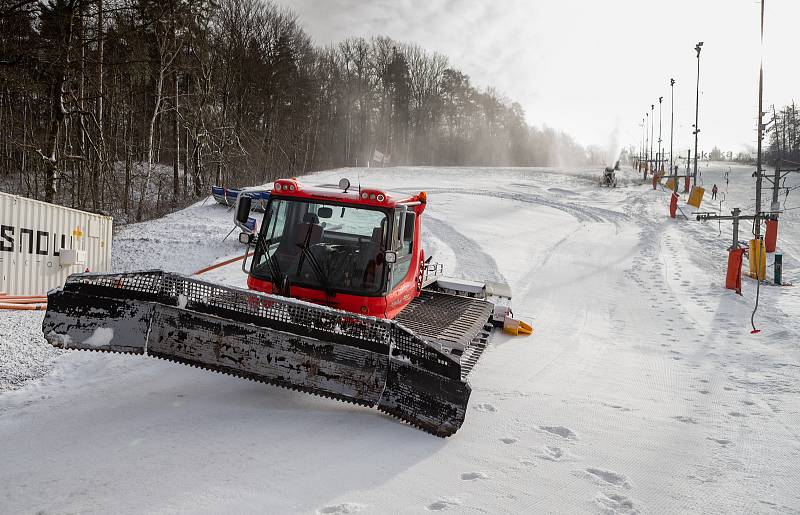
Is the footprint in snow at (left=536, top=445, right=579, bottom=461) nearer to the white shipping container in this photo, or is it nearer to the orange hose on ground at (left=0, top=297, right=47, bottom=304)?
the orange hose on ground at (left=0, top=297, right=47, bottom=304)

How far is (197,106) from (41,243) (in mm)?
18465

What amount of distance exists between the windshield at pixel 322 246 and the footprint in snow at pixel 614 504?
8.98 feet

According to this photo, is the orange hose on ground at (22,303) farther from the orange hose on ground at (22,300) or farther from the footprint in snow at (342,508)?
the footprint in snow at (342,508)

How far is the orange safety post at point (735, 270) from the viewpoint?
12.3 meters

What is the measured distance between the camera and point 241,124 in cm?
3422

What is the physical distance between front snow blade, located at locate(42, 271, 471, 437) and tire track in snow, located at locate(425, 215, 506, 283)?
862 centimetres

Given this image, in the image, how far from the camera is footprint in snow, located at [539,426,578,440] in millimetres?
4649

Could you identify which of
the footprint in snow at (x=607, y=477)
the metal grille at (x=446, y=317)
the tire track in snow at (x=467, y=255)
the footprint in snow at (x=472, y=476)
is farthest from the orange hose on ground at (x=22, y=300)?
the footprint in snow at (x=607, y=477)

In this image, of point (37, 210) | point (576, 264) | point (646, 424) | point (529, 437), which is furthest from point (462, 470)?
point (576, 264)

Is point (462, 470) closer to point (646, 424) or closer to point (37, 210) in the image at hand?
point (646, 424)

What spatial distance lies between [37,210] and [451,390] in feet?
36.6

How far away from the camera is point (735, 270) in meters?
12.4

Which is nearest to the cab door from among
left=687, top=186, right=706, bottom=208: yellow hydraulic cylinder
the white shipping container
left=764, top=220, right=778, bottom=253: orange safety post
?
the white shipping container

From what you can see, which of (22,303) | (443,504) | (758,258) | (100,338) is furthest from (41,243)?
(758,258)
